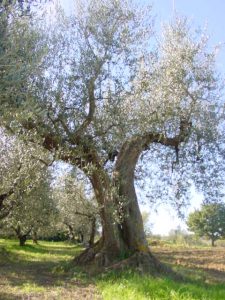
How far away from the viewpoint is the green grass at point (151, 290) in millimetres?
10336

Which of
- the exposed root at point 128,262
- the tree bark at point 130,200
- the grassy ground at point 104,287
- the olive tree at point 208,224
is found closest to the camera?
the grassy ground at point 104,287

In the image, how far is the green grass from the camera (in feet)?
33.9

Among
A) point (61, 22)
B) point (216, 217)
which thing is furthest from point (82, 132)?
point (216, 217)

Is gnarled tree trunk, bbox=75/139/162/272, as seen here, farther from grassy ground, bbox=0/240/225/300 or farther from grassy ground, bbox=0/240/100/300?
grassy ground, bbox=0/240/100/300

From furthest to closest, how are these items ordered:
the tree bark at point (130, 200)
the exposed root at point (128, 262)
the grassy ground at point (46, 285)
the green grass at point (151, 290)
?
the tree bark at point (130, 200) < the exposed root at point (128, 262) < the grassy ground at point (46, 285) < the green grass at point (151, 290)

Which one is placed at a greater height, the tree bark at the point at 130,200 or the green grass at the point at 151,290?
the tree bark at the point at 130,200

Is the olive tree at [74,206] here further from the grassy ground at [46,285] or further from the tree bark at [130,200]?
the grassy ground at [46,285]

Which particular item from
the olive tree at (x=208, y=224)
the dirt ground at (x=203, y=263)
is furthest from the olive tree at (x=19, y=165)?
the olive tree at (x=208, y=224)

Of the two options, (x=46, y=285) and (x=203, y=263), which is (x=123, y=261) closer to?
(x=46, y=285)

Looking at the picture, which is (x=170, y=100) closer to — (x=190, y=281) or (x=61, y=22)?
(x=61, y=22)

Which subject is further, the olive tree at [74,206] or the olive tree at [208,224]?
the olive tree at [208,224]

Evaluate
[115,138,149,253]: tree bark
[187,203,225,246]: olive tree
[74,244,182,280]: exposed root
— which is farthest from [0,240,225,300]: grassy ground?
[187,203,225,246]: olive tree

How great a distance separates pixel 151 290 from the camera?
36.0ft

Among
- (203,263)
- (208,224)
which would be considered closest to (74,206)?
(203,263)
